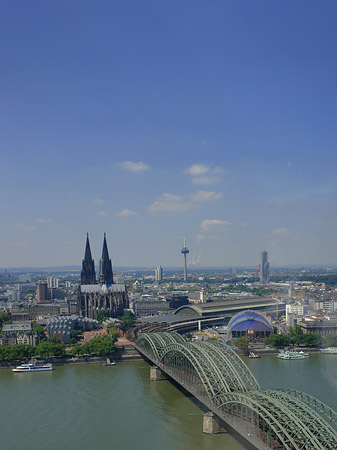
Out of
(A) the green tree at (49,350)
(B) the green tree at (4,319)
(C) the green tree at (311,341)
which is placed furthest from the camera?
(B) the green tree at (4,319)

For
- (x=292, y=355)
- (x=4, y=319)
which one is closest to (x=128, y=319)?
(x=4, y=319)

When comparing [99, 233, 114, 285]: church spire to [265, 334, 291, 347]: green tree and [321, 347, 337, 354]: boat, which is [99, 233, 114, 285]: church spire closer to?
[265, 334, 291, 347]: green tree

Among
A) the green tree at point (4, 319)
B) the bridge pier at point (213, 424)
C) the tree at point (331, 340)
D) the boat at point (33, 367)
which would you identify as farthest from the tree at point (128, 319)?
the bridge pier at point (213, 424)

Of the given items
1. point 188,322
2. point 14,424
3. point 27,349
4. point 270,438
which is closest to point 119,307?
point 188,322

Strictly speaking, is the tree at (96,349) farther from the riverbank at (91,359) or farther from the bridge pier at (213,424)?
the bridge pier at (213,424)

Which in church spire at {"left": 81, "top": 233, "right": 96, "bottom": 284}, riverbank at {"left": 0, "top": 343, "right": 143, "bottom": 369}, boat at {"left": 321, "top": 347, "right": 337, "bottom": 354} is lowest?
boat at {"left": 321, "top": 347, "right": 337, "bottom": 354}

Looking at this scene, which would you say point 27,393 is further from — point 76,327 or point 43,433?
point 76,327

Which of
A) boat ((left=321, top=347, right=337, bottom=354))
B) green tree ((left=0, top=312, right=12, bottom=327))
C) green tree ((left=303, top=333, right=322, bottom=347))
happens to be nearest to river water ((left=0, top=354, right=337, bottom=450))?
boat ((left=321, top=347, right=337, bottom=354))
